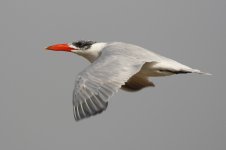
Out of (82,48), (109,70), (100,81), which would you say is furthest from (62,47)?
(100,81)

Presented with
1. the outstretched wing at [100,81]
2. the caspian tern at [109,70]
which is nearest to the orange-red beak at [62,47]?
the caspian tern at [109,70]

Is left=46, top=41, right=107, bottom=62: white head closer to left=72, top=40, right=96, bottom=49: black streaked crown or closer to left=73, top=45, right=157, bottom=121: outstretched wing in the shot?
left=72, top=40, right=96, bottom=49: black streaked crown

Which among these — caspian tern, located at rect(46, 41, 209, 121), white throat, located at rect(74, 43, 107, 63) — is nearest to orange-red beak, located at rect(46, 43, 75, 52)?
caspian tern, located at rect(46, 41, 209, 121)

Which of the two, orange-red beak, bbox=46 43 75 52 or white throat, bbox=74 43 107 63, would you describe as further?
orange-red beak, bbox=46 43 75 52

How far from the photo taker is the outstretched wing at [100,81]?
703 centimetres

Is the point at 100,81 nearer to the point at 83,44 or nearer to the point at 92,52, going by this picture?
the point at 92,52

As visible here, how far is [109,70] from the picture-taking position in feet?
25.3

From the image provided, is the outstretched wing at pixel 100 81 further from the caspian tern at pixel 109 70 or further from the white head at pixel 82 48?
the white head at pixel 82 48

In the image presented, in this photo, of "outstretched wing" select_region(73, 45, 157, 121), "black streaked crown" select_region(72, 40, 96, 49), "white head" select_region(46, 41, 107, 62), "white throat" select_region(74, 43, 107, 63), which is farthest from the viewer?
"black streaked crown" select_region(72, 40, 96, 49)

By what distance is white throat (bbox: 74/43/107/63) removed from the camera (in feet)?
31.5

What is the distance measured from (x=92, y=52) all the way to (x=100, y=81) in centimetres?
231

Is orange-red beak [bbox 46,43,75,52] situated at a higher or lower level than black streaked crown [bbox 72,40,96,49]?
lower

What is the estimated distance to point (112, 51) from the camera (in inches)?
342

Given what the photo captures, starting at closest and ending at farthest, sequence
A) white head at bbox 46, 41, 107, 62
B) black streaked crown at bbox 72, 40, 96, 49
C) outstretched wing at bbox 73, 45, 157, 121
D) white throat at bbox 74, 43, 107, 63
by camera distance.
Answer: outstretched wing at bbox 73, 45, 157, 121 → white throat at bbox 74, 43, 107, 63 → white head at bbox 46, 41, 107, 62 → black streaked crown at bbox 72, 40, 96, 49
